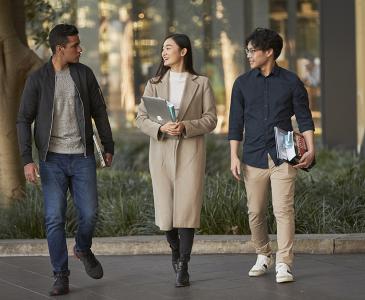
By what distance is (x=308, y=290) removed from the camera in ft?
25.7

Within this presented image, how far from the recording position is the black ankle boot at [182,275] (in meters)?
8.07

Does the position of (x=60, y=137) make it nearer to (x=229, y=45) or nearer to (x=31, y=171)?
(x=31, y=171)

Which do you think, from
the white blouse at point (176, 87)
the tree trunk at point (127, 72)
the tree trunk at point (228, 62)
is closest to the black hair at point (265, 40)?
the white blouse at point (176, 87)

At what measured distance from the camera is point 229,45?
21891 mm

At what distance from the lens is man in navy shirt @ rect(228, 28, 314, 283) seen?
8.05 meters

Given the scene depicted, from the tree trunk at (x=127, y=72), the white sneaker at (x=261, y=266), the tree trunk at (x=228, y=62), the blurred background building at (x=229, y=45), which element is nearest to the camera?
the white sneaker at (x=261, y=266)

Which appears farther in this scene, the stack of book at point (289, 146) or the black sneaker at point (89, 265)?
the black sneaker at point (89, 265)

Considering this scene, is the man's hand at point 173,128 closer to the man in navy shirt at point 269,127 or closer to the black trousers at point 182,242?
the man in navy shirt at point 269,127

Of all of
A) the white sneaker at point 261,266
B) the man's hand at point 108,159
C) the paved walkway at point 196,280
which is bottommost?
the paved walkway at point 196,280

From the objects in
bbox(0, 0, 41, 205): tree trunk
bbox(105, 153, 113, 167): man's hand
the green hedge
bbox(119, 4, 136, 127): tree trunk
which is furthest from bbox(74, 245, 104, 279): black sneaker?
bbox(119, 4, 136, 127): tree trunk

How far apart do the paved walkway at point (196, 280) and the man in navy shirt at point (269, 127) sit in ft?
1.05

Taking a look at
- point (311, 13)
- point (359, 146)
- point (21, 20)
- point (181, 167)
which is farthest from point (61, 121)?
point (311, 13)

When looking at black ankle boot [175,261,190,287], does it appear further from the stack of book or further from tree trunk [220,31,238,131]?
tree trunk [220,31,238,131]

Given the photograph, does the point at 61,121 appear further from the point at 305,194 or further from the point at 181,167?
the point at 305,194
